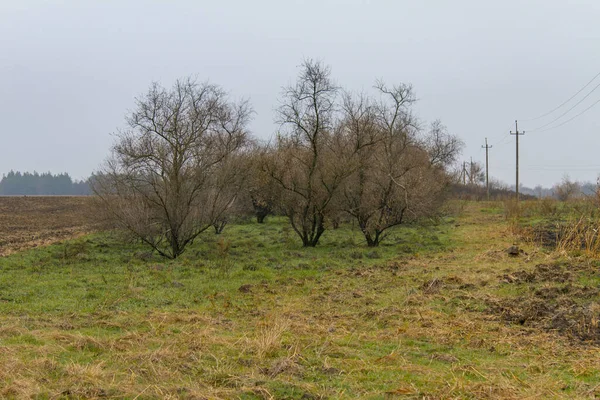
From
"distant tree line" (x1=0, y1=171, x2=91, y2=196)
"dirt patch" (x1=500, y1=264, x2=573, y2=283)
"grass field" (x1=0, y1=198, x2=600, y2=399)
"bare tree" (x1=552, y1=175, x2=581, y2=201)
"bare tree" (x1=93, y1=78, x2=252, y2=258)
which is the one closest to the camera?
"grass field" (x1=0, y1=198, x2=600, y2=399)

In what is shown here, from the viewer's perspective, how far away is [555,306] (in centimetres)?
816

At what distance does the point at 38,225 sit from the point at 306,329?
3383cm

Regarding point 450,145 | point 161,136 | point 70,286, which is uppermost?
point 450,145

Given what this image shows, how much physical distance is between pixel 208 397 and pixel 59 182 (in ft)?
476

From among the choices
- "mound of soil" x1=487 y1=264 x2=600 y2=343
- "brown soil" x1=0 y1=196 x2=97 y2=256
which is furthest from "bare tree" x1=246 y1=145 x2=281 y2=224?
"mound of soil" x1=487 y1=264 x2=600 y2=343

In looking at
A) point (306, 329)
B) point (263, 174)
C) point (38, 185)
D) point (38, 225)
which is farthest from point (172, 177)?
point (38, 185)

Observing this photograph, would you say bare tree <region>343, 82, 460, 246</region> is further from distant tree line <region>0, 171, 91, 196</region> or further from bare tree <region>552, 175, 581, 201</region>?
distant tree line <region>0, 171, 91, 196</region>

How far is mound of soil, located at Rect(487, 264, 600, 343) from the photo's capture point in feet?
23.0

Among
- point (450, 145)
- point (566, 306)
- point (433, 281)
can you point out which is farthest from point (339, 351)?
point (450, 145)

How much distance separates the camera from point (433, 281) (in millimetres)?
10727

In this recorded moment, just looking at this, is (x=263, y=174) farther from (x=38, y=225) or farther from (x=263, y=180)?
(x=38, y=225)

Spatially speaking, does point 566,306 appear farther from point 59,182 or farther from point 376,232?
point 59,182

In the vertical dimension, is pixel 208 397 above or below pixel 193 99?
below

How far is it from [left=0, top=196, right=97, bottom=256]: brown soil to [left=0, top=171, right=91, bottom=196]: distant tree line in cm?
7318
